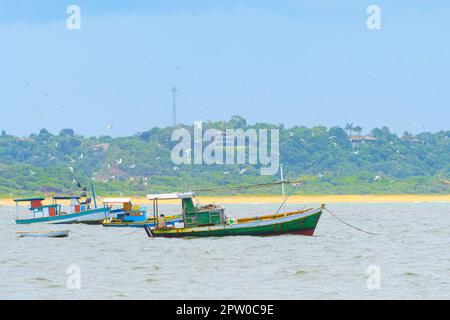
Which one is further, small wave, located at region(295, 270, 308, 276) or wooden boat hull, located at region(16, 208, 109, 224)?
wooden boat hull, located at region(16, 208, 109, 224)

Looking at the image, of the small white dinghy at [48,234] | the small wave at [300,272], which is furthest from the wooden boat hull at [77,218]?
the small wave at [300,272]

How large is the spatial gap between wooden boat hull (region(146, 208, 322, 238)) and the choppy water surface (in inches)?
26.4

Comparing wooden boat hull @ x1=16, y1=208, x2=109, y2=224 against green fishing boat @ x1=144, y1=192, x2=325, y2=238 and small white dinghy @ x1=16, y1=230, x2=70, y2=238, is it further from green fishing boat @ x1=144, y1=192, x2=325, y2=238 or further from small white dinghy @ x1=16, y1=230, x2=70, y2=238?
green fishing boat @ x1=144, y1=192, x2=325, y2=238

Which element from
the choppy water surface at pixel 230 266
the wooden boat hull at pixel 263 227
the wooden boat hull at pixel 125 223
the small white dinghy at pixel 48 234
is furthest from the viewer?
the wooden boat hull at pixel 125 223

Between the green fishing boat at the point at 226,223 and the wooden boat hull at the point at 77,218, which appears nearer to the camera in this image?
the green fishing boat at the point at 226,223

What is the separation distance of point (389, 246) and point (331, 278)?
62.5ft

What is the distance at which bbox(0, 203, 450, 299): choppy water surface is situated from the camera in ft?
135

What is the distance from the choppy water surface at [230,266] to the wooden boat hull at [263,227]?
67cm

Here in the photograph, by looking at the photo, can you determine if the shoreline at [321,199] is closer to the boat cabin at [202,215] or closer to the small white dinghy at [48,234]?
the small white dinghy at [48,234]

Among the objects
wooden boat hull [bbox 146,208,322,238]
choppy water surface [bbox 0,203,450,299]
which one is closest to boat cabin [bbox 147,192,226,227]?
wooden boat hull [bbox 146,208,322,238]

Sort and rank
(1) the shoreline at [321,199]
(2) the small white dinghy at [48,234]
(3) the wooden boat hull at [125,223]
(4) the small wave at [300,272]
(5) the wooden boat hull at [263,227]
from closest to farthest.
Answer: (4) the small wave at [300,272], (5) the wooden boat hull at [263,227], (2) the small white dinghy at [48,234], (3) the wooden boat hull at [125,223], (1) the shoreline at [321,199]

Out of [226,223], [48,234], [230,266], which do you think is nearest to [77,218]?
[48,234]

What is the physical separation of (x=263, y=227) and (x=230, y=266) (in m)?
13.9

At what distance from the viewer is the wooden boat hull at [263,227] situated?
63625 mm
